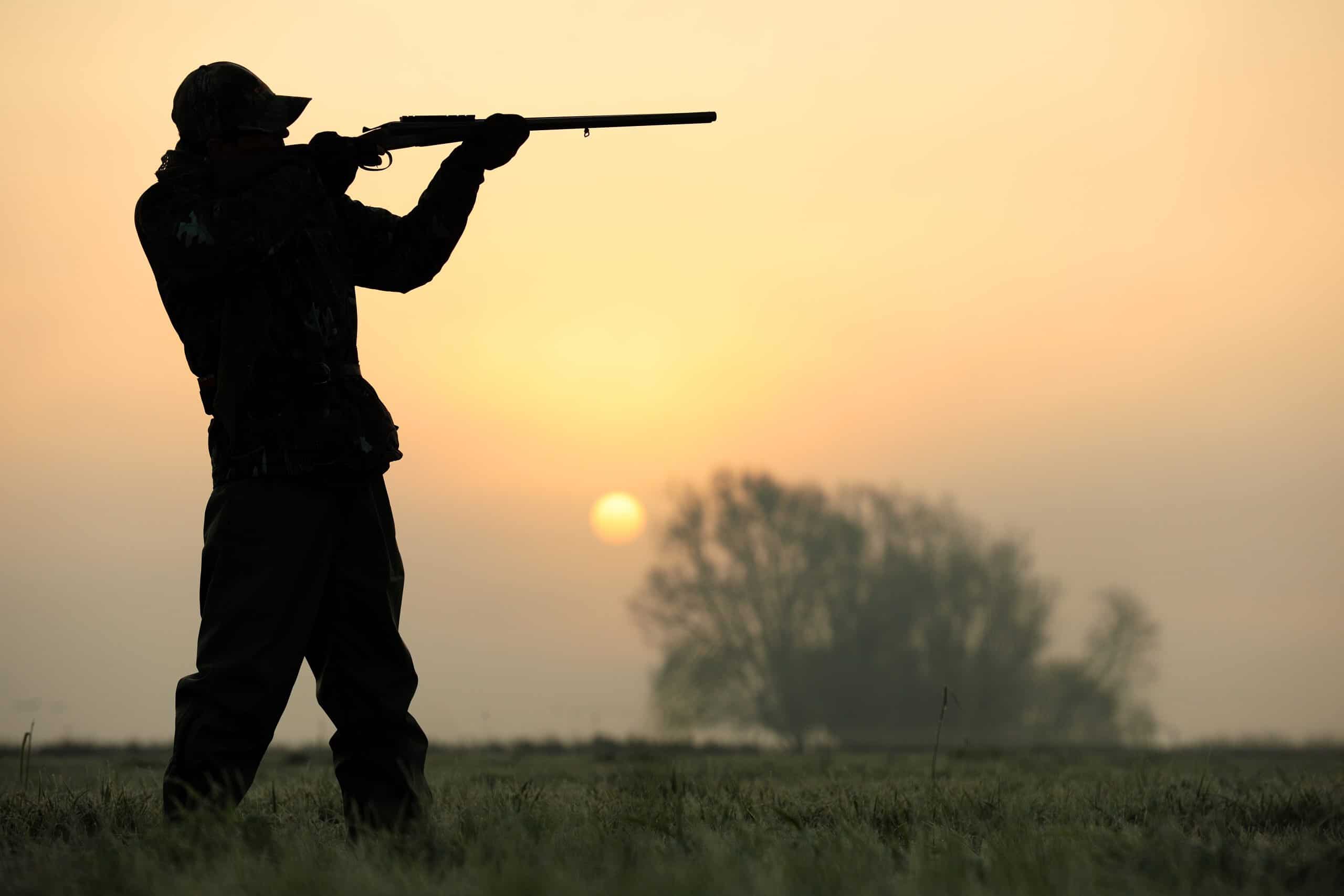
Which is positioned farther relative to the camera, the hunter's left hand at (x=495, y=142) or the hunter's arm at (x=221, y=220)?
the hunter's left hand at (x=495, y=142)

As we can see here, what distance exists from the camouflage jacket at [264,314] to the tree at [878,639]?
32033 millimetres

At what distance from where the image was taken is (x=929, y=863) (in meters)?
3.11

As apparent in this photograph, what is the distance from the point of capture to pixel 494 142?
483 centimetres

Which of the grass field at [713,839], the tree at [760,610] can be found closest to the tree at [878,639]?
the tree at [760,610]

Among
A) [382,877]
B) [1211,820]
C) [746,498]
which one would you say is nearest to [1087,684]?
[746,498]

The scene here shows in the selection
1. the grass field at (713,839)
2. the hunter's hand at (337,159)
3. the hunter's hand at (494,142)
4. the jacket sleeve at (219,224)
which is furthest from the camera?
the hunter's hand at (494,142)

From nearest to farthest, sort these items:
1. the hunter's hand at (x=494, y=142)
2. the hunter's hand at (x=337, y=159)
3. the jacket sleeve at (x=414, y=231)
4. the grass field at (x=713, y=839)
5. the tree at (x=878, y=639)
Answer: the grass field at (x=713, y=839) → the hunter's hand at (x=337, y=159) → the jacket sleeve at (x=414, y=231) → the hunter's hand at (x=494, y=142) → the tree at (x=878, y=639)

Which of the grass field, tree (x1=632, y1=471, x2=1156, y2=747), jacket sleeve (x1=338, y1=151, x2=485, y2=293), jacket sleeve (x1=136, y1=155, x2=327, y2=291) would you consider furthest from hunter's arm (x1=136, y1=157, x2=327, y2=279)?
tree (x1=632, y1=471, x2=1156, y2=747)

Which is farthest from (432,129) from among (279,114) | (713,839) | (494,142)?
(713,839)

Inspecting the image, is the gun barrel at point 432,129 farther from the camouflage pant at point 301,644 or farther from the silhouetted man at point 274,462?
the camouflage pant at point 301,644

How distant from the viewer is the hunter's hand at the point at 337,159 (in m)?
4.47

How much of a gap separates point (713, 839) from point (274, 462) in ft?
5.77

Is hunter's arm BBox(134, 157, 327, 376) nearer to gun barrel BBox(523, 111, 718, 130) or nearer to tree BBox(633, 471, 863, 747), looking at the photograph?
gun barrel BBox(523, 111, 718, 130)

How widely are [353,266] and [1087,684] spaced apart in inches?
1388
